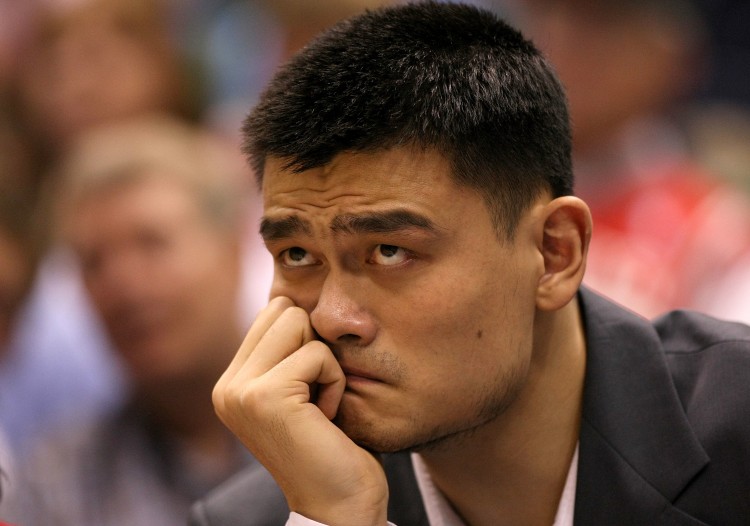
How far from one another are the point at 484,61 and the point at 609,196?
2.31m

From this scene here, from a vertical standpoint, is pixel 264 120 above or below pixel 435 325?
above

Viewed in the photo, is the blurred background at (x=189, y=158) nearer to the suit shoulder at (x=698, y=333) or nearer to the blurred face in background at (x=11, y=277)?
the blurred face in background at (x=11, y=277)

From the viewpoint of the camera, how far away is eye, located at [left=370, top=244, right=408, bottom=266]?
2023 mm

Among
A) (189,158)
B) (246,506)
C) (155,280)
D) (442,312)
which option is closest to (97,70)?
(189,158)

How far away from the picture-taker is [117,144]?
3840mm

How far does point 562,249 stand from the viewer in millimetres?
2189

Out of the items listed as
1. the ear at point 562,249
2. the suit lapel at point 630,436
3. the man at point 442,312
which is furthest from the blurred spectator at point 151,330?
the ear at point 562,249

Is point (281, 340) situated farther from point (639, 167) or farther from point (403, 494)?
point (639, 167)

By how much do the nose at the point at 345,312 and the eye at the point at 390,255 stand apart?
0.21 feet

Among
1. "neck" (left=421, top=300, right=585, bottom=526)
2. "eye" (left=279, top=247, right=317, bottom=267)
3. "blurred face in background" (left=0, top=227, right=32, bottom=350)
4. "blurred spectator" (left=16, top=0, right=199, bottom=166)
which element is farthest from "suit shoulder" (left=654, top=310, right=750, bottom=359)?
"blurred spectator" (left=16, top=0, right=199, bottom=166)

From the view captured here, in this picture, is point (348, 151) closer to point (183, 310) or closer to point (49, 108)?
point (183, 310)

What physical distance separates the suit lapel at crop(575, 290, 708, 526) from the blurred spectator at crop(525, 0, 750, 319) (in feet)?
5.72

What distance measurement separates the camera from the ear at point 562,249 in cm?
216

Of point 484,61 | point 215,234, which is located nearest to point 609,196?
point 215,234
